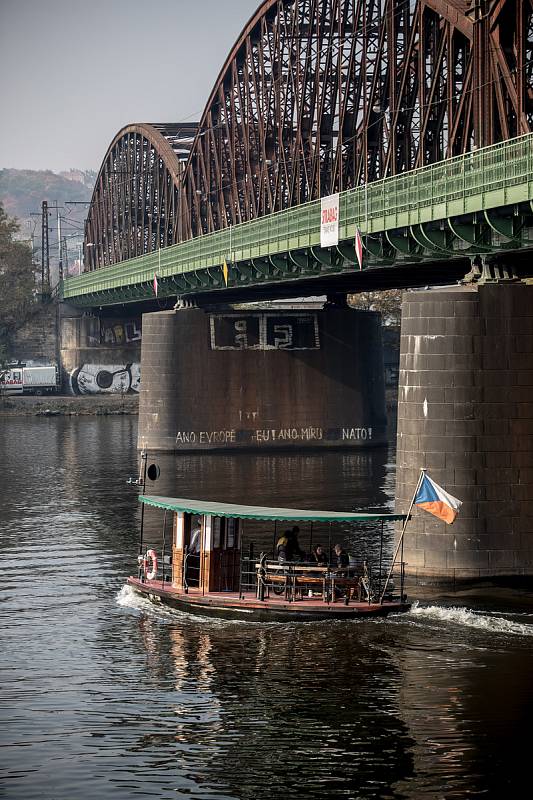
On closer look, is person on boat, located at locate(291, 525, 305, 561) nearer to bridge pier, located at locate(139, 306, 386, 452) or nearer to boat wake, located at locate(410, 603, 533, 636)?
boat wake, located at locate(410, 603, 533, 636)

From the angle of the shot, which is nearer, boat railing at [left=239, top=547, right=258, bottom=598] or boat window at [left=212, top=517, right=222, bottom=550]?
boat railing at [left=239, top=547, right=258, bottom=598]

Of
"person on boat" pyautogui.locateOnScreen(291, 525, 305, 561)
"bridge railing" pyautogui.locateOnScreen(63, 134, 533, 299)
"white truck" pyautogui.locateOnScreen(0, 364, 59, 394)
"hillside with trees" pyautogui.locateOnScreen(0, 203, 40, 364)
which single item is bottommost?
"person on boat" pyautogui.locateOnScreen(291, 525, 305, 561)

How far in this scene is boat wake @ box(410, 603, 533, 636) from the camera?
42.1m

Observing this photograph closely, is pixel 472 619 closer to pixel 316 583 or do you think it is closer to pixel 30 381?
pixel 316 583

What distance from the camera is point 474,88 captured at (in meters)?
60.2

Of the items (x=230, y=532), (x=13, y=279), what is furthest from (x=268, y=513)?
(x=13, y=279)

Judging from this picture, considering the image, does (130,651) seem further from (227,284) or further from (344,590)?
(227,284)

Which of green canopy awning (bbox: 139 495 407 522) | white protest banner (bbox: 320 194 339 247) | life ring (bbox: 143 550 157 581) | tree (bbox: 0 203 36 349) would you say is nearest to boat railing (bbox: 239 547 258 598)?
green canopy awning (bbox: 139 495 407 522)

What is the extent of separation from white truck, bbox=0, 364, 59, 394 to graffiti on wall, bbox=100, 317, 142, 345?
6.76 metres

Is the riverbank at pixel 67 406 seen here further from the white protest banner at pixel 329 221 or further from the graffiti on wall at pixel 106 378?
the white protest banner at pixel 329 221

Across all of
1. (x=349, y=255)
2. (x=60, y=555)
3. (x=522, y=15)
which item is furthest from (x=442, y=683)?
(x=349, y=255)

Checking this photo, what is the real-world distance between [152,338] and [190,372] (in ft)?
11.4

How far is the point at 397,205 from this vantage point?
60.4 metres

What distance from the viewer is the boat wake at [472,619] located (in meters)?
42.1
